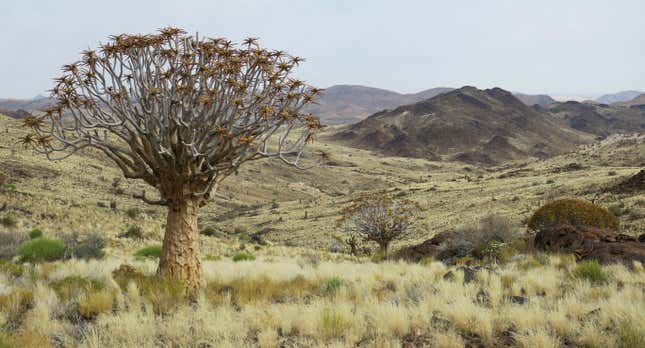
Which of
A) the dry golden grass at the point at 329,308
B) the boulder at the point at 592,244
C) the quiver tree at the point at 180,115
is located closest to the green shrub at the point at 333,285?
the dry golden grass at the point at 329,308

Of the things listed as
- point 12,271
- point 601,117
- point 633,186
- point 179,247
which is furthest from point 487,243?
point 601,117

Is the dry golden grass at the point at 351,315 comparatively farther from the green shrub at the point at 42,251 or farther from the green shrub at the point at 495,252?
the green shrub at the point at 42,251

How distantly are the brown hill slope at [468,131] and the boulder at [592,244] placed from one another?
100465 millimetres

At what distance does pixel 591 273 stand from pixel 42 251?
1595 centimetres

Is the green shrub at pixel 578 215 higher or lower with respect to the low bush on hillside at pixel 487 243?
higher

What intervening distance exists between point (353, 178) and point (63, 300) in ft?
245

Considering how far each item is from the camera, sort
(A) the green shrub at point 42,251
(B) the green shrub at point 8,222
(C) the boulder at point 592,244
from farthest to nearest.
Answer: (B) the green shrub at point 8,222 → (A) the green shrub at point 42,251 → (C) the boulder at point 592,244

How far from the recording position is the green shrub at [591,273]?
893cm

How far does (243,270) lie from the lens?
39.9 ft

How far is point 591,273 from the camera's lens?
9109 millimetres

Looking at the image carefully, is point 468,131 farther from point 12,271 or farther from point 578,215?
point 12,271

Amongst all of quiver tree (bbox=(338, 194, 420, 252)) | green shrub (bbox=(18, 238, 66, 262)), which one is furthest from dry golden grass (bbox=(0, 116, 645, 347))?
quiver tree (bbox=(338, 194, 420, 252))

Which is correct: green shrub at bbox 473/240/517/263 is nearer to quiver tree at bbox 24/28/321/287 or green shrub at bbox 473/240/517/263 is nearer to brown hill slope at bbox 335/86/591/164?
quiver tree at bbox 24/28/321/287

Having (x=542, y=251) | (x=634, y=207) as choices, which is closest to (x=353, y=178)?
(x=634, y=207)
